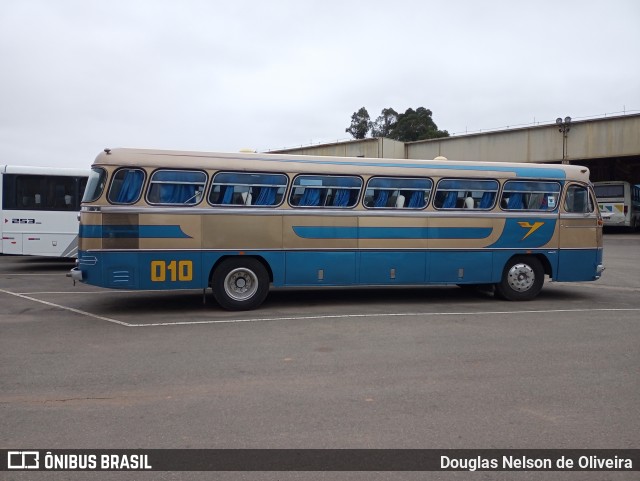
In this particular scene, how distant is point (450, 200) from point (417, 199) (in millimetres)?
739

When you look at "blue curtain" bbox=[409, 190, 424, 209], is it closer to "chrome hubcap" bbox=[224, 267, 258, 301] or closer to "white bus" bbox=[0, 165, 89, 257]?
"chrome hubcap" bbox=[224, 267, 258, 301]

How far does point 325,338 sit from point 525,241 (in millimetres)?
5760

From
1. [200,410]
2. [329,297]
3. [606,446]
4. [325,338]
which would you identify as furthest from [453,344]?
[329,297]

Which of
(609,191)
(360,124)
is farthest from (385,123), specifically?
(609,191)

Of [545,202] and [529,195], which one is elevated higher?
[529,195]

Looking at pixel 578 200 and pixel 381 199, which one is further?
pixel 578 200

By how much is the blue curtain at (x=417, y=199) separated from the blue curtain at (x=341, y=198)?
138 centimetres

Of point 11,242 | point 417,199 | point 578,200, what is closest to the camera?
point 417,199

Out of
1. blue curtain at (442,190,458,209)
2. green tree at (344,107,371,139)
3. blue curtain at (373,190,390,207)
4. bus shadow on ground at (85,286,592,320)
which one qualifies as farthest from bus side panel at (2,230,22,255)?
green tree at (344,107,371,139)

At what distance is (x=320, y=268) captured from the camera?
35.3ft

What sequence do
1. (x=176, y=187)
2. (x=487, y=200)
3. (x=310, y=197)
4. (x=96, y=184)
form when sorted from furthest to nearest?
(x=487, y=200) → (x=310, y=197) → (x=176, y=187) → (x=96, y=184)

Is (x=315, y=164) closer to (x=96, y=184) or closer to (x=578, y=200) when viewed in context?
(x=96, y=184)

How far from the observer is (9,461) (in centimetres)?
407

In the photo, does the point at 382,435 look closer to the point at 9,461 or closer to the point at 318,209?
the point at 9,461
